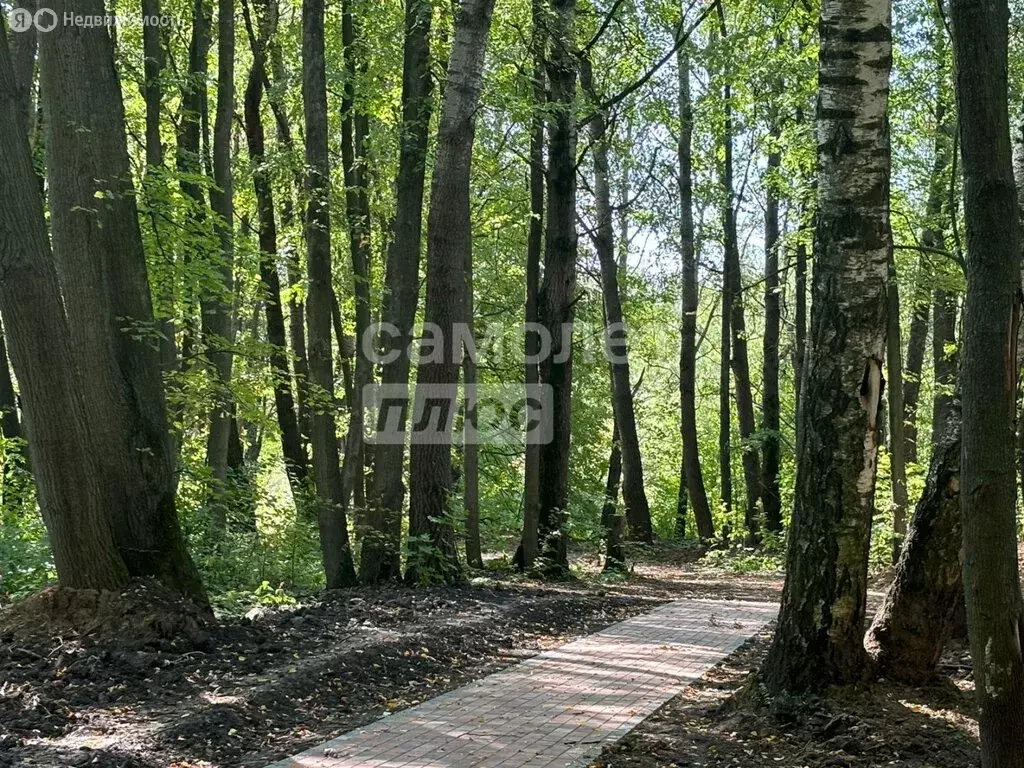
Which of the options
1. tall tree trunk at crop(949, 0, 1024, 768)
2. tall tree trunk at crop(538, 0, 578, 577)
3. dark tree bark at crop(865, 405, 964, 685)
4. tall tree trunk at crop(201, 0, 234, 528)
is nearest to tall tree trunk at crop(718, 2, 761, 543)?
tall tree trunk at crop(538, 0, 578, 577)

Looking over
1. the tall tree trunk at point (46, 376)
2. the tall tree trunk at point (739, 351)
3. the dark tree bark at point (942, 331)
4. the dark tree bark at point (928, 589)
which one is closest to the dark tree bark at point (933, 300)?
the dark tree bark at point (942, 331)

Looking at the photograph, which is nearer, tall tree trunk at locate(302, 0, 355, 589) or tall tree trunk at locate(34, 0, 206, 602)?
tall tree trunk at locate(34, 0, 206, 602)

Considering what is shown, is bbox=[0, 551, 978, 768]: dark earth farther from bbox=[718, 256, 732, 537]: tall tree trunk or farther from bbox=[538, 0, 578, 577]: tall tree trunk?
bbox=[718, 256, 732, 537]: tall tree trunk

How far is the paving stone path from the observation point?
630cm

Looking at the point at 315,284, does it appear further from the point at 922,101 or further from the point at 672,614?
the point at 922,101

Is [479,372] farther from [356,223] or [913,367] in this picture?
[913,367]

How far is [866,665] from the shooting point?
6785mm

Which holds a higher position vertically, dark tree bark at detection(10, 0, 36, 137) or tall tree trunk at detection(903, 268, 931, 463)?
dark tree bark at detection(10, 0, 36, 137)

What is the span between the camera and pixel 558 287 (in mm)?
15930

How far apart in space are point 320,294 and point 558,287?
438cm

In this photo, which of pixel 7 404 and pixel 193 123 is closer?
pixel 193 123

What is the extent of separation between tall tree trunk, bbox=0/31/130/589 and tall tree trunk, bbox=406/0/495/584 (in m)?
4.97

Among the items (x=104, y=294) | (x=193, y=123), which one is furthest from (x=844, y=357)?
(x=193, y=123)

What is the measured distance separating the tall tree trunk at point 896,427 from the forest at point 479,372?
0.27 feet
